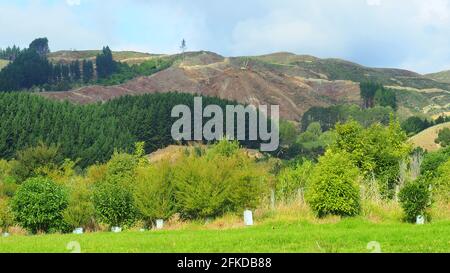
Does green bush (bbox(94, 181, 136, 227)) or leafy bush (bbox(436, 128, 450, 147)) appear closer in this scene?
green bush (bbox(94, 181, 136, 227))

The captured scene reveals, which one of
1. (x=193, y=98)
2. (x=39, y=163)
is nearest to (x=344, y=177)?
(x=39, y=163)

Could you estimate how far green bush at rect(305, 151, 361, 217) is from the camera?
77.7ft

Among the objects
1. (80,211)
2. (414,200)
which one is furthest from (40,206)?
(414,200)

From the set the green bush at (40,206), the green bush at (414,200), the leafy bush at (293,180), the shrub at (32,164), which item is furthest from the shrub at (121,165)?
the green bush at (414,200)

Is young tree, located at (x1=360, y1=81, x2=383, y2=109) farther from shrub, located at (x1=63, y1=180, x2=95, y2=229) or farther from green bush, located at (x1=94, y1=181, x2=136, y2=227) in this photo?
green bush, located at (x1=94, y1=181, x2=136, y2=227)

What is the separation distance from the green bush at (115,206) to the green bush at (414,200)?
11.4 meters

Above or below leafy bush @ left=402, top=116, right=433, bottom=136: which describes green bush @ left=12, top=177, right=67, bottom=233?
above

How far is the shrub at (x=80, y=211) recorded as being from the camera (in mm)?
26828

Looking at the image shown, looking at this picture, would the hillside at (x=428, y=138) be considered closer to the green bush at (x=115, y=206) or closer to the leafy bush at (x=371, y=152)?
the leafy bush at (x=371, y=152)

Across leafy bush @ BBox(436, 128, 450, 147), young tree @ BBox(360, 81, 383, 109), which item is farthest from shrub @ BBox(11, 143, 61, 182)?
young tree @ BBox(360, 81, 383, 109)

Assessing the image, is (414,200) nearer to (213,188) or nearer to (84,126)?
(213,188)

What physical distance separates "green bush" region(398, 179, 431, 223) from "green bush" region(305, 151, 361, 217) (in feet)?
7.77
